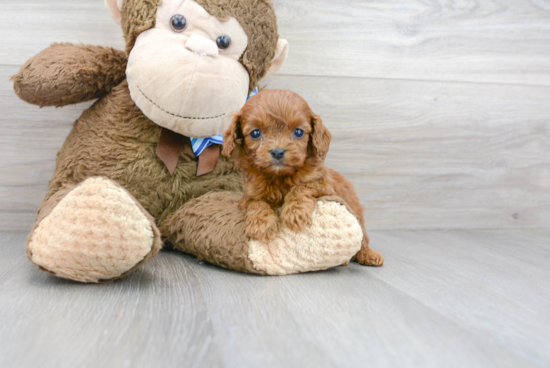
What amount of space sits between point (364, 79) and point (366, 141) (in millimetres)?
237

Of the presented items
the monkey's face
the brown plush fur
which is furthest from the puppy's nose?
the brown plush fur

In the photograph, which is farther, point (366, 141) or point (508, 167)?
point (508, 167)

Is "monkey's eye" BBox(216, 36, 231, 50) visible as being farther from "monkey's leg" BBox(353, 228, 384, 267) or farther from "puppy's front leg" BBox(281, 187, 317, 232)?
"monkey's leg" BBox(353, 228, 384, 267)

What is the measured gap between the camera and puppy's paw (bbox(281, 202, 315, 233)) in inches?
41.3

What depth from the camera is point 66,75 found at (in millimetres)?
1171

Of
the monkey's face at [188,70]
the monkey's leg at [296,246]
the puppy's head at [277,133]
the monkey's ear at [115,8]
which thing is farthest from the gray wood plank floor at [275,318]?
the monkey's ear at [115,8]

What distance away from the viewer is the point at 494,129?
184 centimetres

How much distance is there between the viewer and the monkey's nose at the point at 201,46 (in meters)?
1.14

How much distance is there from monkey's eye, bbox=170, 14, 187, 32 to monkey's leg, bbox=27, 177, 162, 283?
0.48 meters

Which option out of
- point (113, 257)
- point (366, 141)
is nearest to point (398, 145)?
point (366, 141)

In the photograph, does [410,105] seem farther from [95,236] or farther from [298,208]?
[95,236]

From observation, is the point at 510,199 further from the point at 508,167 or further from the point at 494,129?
the point at 494,129

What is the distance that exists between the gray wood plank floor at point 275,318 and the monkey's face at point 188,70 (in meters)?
0.39

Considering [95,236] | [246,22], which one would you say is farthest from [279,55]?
[95,236]
